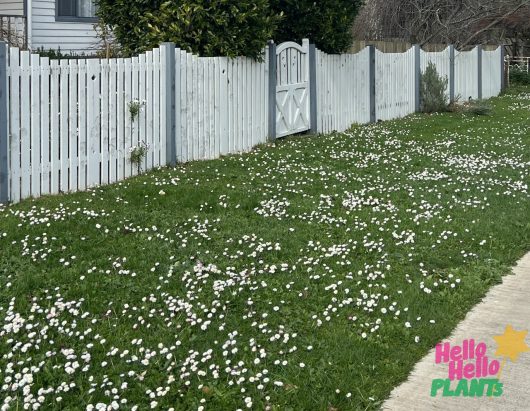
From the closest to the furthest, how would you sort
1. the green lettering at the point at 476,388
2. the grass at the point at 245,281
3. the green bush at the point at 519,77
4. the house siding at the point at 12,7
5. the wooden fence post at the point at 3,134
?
1. the green lettering at the point at 476,388
2. the grass at the point at 245,281
3. the wooden fence post at the point at 3,134
4. the house siding at the point at 12,7
5. the green bush at the point at 519,77

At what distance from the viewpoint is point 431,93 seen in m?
19.7

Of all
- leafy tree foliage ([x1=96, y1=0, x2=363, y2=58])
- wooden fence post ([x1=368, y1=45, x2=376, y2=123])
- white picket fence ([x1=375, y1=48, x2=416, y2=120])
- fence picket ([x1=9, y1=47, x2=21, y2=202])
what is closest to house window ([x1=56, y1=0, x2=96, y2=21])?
leafy tree foliage ([x1=96, y1=0, x2=363, y2=58])

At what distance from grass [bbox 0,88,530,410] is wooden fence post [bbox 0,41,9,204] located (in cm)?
30

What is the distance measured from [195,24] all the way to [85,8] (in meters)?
6.55

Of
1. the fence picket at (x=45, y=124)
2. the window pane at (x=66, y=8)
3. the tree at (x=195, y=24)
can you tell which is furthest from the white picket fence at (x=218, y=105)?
the window pane at (x=66, y=8)

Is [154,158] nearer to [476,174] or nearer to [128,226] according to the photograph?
[128,226]

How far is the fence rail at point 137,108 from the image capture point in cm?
836

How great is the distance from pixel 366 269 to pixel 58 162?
418 centimetres

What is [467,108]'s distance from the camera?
781 inches

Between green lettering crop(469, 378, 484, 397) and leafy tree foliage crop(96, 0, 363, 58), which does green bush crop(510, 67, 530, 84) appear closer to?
leafy tree foliage crop(96, 0, 363, 58)

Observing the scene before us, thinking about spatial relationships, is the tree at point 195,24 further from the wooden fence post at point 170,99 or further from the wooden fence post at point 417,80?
the wooden fence post at point 417,80

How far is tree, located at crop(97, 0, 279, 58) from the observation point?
11.1 metres

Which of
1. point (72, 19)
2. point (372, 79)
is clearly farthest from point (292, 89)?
point (72, 19)

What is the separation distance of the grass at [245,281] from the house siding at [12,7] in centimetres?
797
